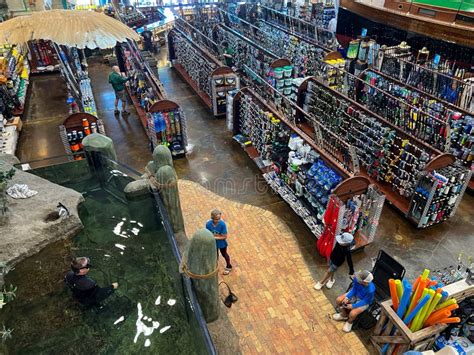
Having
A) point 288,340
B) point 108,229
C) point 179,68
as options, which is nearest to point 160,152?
point 108,229

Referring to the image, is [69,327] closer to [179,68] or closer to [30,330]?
[30,330]

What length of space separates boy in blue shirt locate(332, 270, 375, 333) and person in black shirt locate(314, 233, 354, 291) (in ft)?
1.67

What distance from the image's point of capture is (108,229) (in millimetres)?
6953

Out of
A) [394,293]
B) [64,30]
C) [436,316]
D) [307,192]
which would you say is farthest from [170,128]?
[436,316]

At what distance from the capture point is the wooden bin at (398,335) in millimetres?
4719

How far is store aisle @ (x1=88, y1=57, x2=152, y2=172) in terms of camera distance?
10641 millimetres

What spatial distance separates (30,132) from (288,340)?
11015 millimetres

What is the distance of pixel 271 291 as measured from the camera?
6.47 meters

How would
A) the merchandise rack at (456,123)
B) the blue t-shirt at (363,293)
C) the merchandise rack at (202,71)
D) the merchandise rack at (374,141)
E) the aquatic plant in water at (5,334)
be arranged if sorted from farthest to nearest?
the merchandise rack at (202,71) → the merchandise rack at (456,123) → the merchandise rack at (374,141) → the blue t-shirt at (363,293) → the aquatic plant in water at (5,334)

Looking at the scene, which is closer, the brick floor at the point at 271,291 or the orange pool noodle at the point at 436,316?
the orange pool noodle at the point at 436,316

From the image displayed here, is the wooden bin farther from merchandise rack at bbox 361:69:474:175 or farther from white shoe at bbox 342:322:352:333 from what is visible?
merchandise rack at bbox 361:69:474:175

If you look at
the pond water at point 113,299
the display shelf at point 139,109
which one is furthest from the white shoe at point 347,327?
the display shelf at point 139,109

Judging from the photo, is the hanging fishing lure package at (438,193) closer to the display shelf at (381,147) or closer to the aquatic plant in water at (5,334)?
the display shelf at (381,147)

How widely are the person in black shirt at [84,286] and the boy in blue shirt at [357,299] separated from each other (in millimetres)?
3715
